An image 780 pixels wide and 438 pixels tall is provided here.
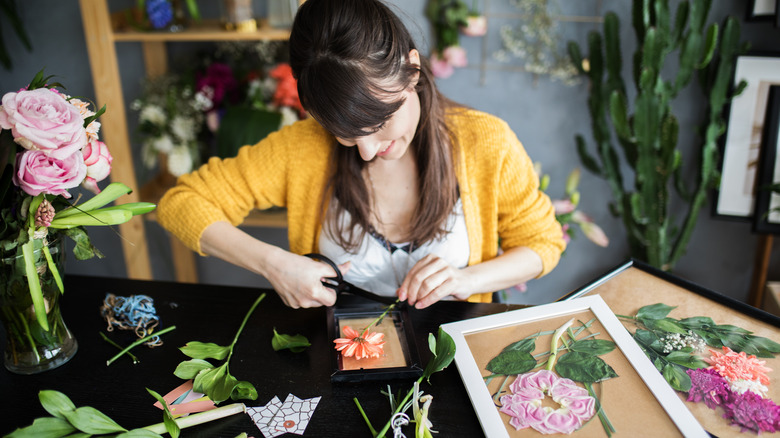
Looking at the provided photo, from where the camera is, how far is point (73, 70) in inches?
95.7

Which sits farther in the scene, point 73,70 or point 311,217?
point 73,70

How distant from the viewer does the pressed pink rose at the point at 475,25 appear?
2.07 m

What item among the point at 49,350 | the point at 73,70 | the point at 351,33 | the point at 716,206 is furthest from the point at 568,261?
the point at 73,70

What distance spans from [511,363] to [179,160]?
1.64 metres

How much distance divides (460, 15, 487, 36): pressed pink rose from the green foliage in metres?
1.54

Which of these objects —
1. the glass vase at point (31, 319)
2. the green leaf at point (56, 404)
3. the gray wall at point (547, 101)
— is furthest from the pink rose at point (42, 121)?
the gray wall at point (547, 101)

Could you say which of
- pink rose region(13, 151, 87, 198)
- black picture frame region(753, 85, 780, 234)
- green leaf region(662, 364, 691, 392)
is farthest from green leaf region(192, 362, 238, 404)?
black picture frame region(753, 85, 780, 234)

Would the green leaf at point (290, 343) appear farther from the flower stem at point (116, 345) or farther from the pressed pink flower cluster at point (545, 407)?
the pressed pink flower cluster at point (545, 407)

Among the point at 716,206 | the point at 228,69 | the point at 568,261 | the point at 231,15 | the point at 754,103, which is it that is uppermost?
the point at 231,15

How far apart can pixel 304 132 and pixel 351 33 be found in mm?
469

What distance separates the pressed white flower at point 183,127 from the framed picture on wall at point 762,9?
1977 millimetres

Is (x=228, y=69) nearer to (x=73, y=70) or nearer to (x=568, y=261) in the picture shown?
(x=73, y=70)

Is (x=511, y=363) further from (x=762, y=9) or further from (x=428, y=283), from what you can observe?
(x=762, y=9)

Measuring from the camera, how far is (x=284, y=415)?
85 centimetres
